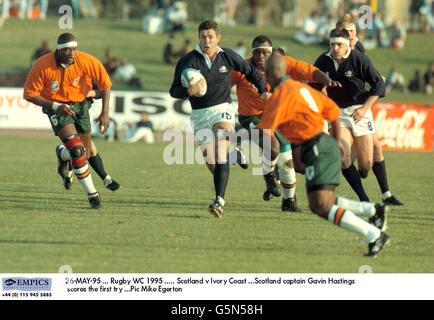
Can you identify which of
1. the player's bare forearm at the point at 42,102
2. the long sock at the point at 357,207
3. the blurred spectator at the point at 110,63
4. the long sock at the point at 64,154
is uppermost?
the player's bare forearm at the point at 42,102

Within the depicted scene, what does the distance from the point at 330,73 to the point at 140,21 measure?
3842cm

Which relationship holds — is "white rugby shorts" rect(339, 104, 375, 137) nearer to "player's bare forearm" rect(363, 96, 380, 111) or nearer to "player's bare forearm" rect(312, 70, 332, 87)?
"player's bare forearm" rect(363, 96, 380, 111)

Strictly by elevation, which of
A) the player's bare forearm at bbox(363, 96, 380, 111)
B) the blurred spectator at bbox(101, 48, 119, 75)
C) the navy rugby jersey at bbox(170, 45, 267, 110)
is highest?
the navy rugby jersey at bbox(170, 45, 267, 110)

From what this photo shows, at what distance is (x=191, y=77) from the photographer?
41.5ft

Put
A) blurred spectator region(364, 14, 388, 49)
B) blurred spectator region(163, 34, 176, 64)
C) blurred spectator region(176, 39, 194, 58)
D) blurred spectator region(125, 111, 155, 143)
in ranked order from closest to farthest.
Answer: blurred spectator region(125, 111, 155, 143) → blurred spectator region(176, 39, 194, 58) → blurred spectator region(163, 34, 176, 64) → blurred spectator region(364, 14, 388, 49)

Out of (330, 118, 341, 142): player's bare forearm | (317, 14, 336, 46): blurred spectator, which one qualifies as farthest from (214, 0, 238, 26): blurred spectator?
(330, 118, 341, 142): player's bare forearm

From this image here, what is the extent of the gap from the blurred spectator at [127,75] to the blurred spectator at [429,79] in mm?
10637

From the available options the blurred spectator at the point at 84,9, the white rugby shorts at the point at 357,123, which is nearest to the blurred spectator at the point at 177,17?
the blurred spectator at the point at 84,9

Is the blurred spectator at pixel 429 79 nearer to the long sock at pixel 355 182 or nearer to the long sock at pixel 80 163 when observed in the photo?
the long sock at pixel 355 182

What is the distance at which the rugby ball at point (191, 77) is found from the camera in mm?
12633

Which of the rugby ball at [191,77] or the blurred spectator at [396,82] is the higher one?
the rugby ball at [191,77]

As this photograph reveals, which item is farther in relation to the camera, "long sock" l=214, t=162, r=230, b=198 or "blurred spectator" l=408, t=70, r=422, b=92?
"blurred spectator" l=408, t=70, r=422, b=92

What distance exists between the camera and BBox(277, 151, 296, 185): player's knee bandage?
529 inches

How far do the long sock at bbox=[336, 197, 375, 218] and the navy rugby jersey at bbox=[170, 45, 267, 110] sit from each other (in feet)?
10.8
